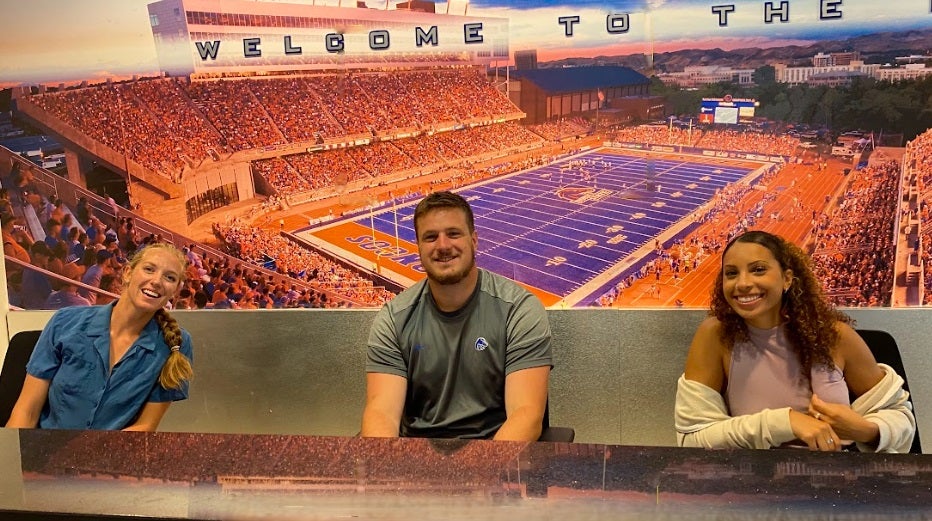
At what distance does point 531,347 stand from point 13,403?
1.72m

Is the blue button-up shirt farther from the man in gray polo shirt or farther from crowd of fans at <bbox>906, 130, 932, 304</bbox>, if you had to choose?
crowd of fans at <bbox>906, 130, 932, 304</bbox>

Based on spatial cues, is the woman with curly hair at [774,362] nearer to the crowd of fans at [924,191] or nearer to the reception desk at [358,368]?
the reception desk at [358,368]

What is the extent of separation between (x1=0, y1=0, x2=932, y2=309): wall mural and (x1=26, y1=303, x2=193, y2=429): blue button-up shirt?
1.04m

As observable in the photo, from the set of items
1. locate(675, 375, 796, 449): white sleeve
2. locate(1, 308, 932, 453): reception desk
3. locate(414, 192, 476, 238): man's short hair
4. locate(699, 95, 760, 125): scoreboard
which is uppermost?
locate(699, 95, 760, 125): scoreboard

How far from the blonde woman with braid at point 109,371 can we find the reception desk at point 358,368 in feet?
3.20

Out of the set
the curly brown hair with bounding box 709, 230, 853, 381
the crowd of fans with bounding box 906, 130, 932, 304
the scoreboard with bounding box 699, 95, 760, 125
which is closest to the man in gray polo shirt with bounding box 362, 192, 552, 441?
the curly brown hair with bounding box 709, 230, 853, 381

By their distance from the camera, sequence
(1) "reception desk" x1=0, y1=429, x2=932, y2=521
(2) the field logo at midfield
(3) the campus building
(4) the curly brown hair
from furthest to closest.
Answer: (2) the field logo at midfield → (3) the campus building → (4) the curly brown hair → (1) "reception desk" x1=0, y1=429, x2=932, y2=521

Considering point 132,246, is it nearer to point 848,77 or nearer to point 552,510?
point 552,510

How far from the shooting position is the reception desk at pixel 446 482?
34.7 inches

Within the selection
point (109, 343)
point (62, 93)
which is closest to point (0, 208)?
point (62, 93)

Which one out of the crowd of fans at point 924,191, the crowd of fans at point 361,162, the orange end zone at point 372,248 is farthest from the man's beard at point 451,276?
the crowd of fans at point 924,191

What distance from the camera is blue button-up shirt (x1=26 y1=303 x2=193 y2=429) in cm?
199

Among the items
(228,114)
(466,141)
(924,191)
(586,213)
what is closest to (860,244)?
(924,191)

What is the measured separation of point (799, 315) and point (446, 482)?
122 centimetres
